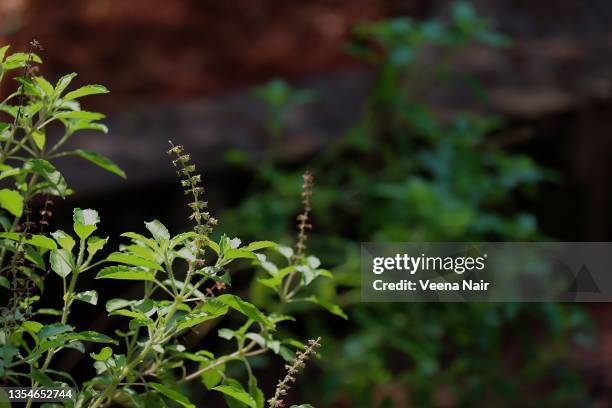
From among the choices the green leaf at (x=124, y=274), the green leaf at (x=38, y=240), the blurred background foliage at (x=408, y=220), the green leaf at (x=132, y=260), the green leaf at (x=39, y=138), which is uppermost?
the blurred background foliage at (x=408, y=220)

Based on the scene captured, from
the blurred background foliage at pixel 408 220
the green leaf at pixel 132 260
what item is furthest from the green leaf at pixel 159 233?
the blurred background foliage at pixel 408 220

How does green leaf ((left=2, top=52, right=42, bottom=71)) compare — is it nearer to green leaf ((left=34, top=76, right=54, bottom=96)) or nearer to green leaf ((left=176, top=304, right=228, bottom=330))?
green leaf ((left=34, top=76, right=54, bottom=96))

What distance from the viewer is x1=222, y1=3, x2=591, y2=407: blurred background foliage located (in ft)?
9.67

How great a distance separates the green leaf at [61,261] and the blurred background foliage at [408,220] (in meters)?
1.59

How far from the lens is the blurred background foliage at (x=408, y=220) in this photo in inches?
116

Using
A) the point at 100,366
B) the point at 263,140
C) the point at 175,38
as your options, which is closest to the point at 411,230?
the point at 263,140

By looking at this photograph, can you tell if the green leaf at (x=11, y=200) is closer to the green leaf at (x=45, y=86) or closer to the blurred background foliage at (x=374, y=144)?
the green leaf at (x=45, y=86)

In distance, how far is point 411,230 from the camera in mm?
3113

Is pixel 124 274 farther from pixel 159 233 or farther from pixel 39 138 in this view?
pixel 39 138

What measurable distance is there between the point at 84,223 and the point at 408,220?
2.24m

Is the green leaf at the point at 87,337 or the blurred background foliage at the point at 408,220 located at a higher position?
the blurred background foliage at the point at 408,220

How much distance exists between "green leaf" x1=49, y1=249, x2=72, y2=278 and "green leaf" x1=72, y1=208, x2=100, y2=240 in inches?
1.1

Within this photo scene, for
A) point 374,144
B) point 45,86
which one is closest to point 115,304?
point 45,86

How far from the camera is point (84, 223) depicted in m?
1.06
